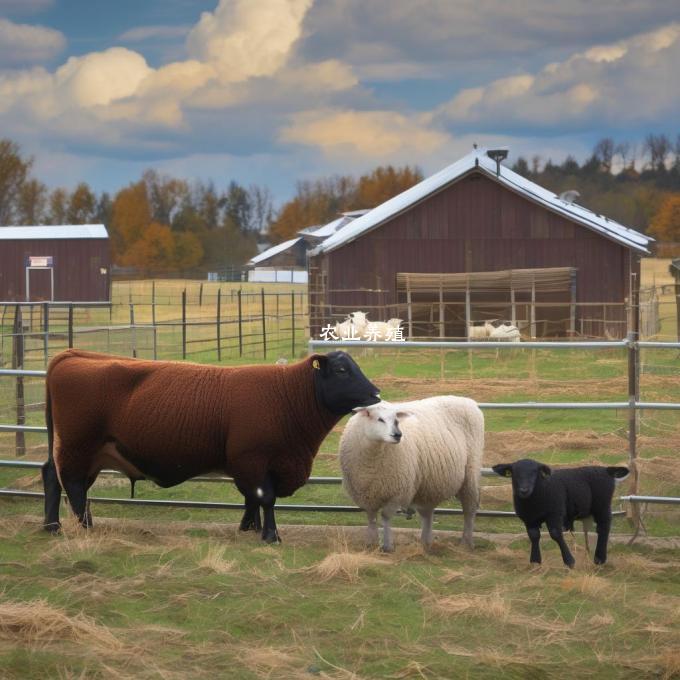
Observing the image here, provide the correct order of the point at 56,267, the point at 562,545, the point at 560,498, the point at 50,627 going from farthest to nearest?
the point at 56,267
the point at 560,498
the point at 562,545
the point at 50,627

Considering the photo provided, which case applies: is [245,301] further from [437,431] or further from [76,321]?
[437,431]

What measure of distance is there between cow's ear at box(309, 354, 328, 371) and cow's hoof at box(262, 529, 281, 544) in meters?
1.31

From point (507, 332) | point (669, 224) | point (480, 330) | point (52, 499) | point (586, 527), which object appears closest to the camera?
point (586, 527)

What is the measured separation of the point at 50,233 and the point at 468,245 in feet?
97.2

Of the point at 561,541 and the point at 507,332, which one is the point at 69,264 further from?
the point at 561,541

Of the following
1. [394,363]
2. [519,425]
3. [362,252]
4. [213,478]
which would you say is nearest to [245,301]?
[362,252]

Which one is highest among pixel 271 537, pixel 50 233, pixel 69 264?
pixel 50 233

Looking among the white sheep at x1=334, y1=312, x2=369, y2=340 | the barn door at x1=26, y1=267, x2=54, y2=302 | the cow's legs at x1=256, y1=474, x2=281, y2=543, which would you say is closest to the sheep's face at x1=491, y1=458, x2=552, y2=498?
the cow's legs at x1=256, y1=474, x2=281, y2=543

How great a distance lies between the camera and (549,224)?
1323 inches

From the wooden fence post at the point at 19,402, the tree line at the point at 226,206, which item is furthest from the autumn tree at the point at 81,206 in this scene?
the wooden fence post at the point at 19,402

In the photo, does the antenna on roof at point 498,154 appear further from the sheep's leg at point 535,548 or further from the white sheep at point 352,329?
the sheep's leg at point 535,548

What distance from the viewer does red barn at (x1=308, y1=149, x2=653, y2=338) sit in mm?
32875

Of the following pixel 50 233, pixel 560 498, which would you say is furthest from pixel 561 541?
pixel 50 233

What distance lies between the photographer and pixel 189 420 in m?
8.86
